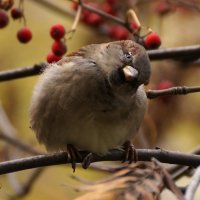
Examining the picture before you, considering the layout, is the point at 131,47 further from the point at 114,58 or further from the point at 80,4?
the point at 80,4

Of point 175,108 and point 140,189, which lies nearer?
point 140,189

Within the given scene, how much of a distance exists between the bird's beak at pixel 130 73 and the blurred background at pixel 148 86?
1.03 meters

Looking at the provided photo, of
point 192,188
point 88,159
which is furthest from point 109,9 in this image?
point 192,188

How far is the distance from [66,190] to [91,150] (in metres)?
1.05

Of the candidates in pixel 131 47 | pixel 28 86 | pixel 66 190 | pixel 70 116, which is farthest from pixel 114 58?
pixel 28 86

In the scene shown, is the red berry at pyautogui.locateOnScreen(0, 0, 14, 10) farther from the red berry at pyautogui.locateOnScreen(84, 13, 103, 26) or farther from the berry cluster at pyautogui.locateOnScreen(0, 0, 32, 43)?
the red berry at pyautogui.locateOnScreen(84, 13, 103, 26)

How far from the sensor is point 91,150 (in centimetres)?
289

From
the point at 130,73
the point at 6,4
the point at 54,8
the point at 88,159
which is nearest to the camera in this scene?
the point at 130,73

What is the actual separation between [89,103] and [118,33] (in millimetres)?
1085

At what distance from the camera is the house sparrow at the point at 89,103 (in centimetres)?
272

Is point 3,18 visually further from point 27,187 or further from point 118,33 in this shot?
point 27,187

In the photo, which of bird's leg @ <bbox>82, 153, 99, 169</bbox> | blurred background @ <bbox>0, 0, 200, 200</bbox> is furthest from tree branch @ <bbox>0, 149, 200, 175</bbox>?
blurred background @ <bbox>0, 0, 200, 200</bbox>

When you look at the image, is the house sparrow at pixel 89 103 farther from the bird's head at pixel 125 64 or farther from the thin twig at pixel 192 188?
the thin twig at pixel 192 188

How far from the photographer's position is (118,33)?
3.78 meters
